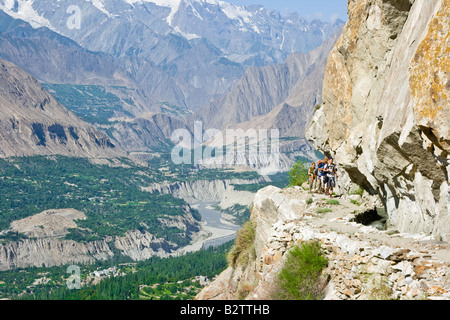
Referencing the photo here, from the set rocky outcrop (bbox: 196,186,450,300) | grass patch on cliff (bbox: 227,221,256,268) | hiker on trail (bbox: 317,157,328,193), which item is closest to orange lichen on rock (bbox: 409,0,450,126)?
rocky outcrop (bbox: 196,186,450,300)

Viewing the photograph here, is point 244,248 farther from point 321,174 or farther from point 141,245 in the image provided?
point 141,245

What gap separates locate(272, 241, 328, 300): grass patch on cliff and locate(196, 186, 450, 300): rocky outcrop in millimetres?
213

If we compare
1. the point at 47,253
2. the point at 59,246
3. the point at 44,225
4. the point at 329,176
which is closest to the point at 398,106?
the point at 329,176

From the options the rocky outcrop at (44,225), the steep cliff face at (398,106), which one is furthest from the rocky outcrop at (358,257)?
the rocky outcrop at (44,225)

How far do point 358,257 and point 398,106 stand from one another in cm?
542

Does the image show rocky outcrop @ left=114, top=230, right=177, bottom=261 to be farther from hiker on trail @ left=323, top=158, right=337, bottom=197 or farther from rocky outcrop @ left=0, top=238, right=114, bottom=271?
hiker on trail @ left=323, top=158, right=337, bottom=197

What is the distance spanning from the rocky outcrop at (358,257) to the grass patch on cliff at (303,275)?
21 centimetres

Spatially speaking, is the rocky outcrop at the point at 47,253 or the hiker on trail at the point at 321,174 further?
the rocky outcrop at the point at 47,253

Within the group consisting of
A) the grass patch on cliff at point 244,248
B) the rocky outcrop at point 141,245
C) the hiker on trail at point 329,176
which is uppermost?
the hiker on trail at point 329,176

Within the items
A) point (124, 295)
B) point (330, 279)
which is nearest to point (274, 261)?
point (330, 279)

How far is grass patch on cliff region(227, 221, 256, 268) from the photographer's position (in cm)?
2664

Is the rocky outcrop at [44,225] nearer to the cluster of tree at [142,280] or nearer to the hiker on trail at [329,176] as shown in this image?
the cluster of tree at [142,280]

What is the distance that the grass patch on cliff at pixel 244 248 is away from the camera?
87.4 ft

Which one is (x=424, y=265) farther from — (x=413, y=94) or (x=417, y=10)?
(x=417, y=10)
